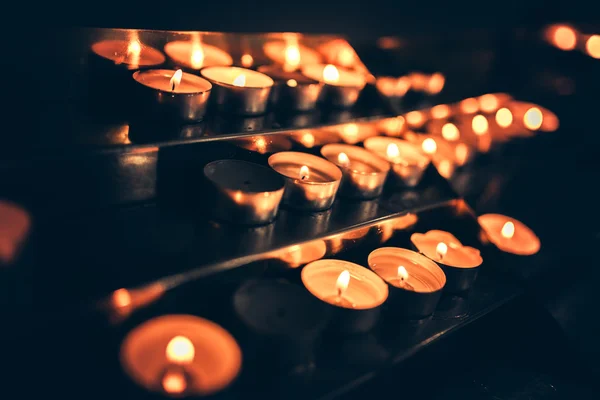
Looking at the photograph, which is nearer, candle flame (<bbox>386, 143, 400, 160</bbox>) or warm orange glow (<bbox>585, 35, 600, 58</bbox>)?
candle flame (<bbox>386, 143, 400, 160</bbox>)

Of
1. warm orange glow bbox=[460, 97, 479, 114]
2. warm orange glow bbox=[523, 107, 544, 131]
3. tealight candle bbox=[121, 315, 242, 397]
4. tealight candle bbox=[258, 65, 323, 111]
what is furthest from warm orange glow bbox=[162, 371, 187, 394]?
warm orange glow bbox=[523, 107, 544, 131]

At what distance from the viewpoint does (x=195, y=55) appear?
3.97 feet

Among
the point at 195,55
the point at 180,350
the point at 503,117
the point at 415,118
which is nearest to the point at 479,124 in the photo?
the point at 503,117

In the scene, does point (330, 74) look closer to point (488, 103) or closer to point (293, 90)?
point (293, 90)

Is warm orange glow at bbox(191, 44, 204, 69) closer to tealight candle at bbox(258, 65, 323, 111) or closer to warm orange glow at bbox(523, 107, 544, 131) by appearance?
tealight candle at bbox(258, 65, 323, 111)


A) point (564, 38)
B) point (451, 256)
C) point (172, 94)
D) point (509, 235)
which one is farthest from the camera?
point (564, 38)

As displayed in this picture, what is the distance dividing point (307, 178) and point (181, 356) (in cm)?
56

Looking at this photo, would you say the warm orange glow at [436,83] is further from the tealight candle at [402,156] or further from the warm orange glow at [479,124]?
the tealight candle at [402,156]

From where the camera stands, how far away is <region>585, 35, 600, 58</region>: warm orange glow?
212 centimetres

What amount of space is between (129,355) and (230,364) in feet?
0.52

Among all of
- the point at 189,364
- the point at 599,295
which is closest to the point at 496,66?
the point at 599,295

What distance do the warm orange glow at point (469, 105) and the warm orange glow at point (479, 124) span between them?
0.10ft

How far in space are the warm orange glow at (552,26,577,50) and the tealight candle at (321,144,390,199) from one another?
122cm

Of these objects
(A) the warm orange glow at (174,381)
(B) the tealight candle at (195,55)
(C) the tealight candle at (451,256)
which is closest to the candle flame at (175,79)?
(B) the tealight candle at (195,55)
